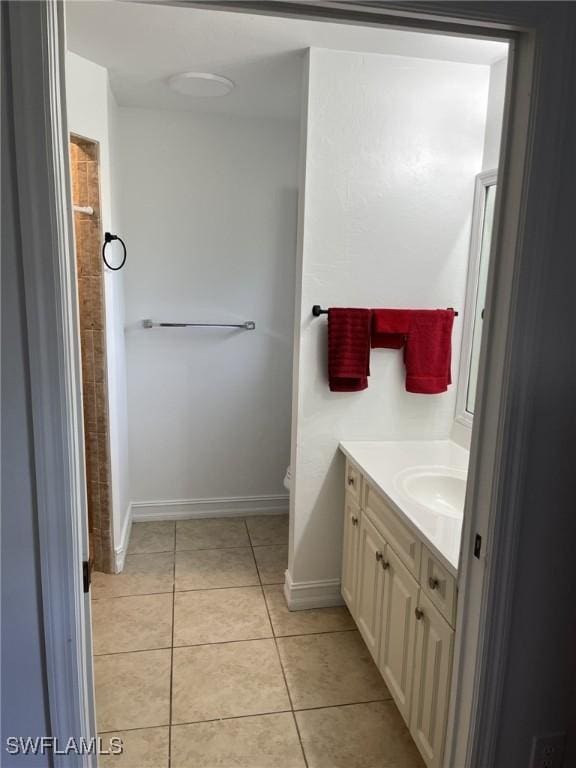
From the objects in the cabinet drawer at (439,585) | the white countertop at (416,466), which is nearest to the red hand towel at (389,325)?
the white countertop at (416,466)

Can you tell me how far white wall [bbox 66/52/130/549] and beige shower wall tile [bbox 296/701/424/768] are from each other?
148 cm

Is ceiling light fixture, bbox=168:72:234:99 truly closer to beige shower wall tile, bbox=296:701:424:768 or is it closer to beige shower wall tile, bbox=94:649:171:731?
beige shower wall tile, bbox=94:649:171:731

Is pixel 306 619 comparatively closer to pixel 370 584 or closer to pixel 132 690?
pixel 370 584

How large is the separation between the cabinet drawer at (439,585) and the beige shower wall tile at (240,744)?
78 centimetres

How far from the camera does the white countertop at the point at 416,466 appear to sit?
162 cm

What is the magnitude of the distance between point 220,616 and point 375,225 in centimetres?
196

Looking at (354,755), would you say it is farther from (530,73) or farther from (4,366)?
(530,73)

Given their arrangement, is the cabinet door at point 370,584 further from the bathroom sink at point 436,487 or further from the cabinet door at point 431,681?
the cabinet door at point 431,681

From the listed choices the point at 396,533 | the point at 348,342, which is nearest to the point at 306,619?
the point at 396,533

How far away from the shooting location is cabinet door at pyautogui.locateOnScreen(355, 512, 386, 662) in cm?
213

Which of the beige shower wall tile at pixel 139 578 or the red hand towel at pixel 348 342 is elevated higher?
the red hand towel at pixel 348 342

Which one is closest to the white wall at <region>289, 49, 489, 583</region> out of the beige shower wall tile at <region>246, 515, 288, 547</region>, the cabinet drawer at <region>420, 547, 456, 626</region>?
the beige shower wall tile at <region>246, 515, 288, 547</region>

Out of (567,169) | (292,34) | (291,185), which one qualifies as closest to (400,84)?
(292,34)

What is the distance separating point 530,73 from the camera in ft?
3.53
